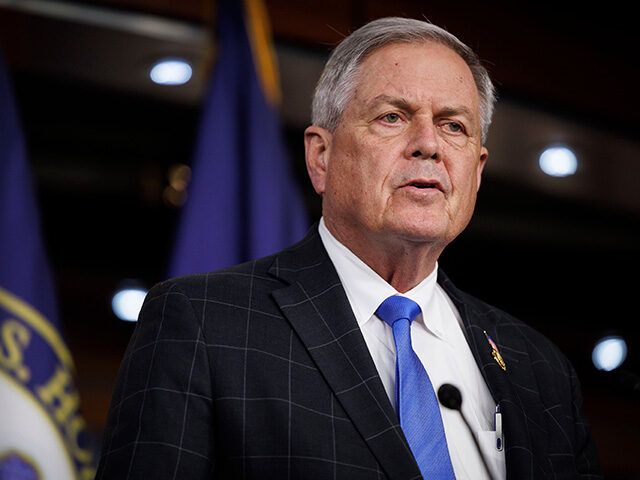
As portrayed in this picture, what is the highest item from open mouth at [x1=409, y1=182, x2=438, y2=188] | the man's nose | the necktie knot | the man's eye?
the man's eye

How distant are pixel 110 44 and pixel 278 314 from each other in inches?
89.0

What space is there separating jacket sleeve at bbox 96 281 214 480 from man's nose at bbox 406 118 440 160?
494 mm

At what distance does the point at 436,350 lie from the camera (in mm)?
1493

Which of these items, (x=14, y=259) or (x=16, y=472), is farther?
(x=14, y=259)

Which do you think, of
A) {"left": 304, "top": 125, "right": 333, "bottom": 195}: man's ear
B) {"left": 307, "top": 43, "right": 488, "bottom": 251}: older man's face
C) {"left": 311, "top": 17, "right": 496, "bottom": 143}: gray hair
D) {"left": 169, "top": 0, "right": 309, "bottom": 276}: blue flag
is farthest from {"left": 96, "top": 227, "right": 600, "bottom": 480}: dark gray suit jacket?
{"left": 169, "top": 0, "right": 309, "bottom": 276}: blue flag

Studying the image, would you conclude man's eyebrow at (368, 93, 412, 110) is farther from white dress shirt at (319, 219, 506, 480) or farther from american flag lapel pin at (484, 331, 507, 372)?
american flag lapel pin at (484, 331, 507, 372)

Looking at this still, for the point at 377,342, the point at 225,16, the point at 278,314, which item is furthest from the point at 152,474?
the point at 225,16

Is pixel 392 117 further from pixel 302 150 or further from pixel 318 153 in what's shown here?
pixel 302 150

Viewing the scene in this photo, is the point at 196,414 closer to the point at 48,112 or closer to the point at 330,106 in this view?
the point at 330,106

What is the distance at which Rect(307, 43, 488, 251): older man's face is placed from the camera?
1471 millimetres

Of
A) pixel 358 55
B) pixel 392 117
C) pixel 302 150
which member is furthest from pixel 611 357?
pixel 302 150

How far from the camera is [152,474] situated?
1.17 m

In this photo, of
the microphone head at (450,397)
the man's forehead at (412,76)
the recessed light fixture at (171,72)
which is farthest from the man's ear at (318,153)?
the recessed light fixture at (171,72)

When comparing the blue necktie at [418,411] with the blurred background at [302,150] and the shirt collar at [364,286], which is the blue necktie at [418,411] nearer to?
the shirt collar at [364,286]
